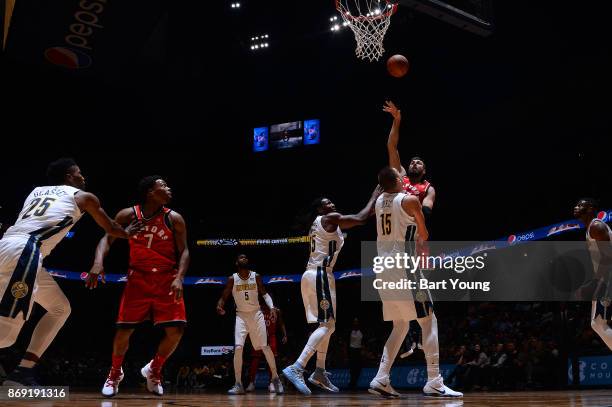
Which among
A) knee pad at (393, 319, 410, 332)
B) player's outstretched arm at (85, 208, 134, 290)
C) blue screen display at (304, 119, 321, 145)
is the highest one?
blue screen display at (304, 119, 321, 145)

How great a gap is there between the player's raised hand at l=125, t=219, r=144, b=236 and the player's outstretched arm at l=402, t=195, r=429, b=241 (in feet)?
7.86

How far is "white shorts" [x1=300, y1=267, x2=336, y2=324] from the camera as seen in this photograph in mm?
→ 7355

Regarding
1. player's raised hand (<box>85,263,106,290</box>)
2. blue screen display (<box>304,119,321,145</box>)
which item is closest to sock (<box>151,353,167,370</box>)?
player's raised hand (<box>85,263,106,290</box>)

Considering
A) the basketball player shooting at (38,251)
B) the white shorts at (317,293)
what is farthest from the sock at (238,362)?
the basketball player shooting at (38,251)

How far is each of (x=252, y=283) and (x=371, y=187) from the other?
1081cm

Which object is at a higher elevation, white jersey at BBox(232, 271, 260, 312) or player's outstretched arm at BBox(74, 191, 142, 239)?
player's outstretched arm at BBox(74, 191, 142, 239)

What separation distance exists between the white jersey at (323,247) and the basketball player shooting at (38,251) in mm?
2475

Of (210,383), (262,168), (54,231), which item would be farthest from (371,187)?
(54,231)

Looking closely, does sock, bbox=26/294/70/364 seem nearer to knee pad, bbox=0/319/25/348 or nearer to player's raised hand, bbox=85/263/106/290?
player's raised hand, bbox=85/263/106/290

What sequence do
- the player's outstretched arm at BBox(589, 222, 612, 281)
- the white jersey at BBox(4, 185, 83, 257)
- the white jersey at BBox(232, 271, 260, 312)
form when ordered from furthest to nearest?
the white jersey at BBox(232, 271, 260, 312), the player's outstretched arm at BBox(589, 222, 612, 281), the white jersey at BBox(4, 185, 83, 257)

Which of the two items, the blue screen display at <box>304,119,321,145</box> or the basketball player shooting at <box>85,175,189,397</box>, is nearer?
the basketball player shooting at <box>85,175,189,397</box>

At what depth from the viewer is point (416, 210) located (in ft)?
18.6

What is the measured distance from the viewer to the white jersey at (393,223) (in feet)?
A: 19.2

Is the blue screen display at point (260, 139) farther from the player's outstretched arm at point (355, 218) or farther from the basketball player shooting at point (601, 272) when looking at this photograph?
the player's outstretched arm at point (355, 218)
